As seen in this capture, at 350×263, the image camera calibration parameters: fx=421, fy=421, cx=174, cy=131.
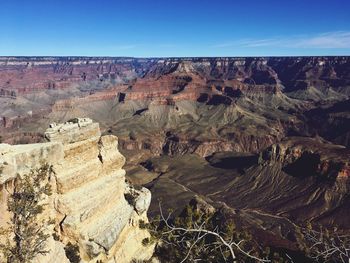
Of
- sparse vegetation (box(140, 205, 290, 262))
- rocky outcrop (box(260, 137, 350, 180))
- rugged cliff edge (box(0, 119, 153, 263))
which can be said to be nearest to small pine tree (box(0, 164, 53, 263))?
rugged cliff edge (box(0, 119, 153, 263))

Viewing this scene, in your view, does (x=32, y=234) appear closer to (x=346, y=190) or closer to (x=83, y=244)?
(x=83, y=244)

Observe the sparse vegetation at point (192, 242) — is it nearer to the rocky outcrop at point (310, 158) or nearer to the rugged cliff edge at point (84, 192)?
the rugged cliff edge at point (84, 192)

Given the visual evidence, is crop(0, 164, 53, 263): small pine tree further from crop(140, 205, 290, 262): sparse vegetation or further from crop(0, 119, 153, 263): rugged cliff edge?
crop(140, 205, 290, 262): sparse vegetation

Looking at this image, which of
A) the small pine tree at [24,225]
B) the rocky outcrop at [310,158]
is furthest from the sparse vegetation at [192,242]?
the rocky outcrop at [310,158]

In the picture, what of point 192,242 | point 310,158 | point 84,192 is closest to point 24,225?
point 84,192

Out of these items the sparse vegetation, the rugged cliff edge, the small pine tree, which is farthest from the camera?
the sparse vegetation

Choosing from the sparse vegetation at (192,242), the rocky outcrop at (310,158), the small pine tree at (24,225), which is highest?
the small pine tree at (24,225)
